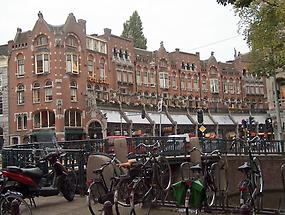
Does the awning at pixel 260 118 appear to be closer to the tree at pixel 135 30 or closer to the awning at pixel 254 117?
the awning at pixel 254 117

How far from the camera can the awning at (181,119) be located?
59.3 meters

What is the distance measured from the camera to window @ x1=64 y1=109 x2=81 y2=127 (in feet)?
160

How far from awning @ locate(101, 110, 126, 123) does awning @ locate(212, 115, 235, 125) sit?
1897 centimetres

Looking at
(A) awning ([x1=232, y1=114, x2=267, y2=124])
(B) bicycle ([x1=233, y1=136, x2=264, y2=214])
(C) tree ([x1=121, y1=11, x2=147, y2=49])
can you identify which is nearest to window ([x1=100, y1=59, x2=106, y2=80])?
(C) tree ([x1=121, y1=11, x2=147, y2=49])

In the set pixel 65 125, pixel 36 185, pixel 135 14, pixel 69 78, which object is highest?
pixel 135 14

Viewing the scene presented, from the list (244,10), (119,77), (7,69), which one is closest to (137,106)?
(119,77)

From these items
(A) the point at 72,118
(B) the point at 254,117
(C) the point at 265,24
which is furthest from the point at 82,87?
(C) the point at 265,24

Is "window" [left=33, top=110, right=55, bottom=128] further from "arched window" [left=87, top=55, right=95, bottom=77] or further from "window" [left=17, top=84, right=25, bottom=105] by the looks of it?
"arched window" [left=87, top=55, right=95, bottom=77]

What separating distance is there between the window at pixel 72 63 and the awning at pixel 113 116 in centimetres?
601

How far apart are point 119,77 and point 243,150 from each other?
3476cm

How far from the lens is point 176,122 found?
191 feet

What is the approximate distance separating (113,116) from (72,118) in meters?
4.70

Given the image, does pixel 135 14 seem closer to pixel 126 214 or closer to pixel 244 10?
pixel 244 10

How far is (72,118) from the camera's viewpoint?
1943 inches
